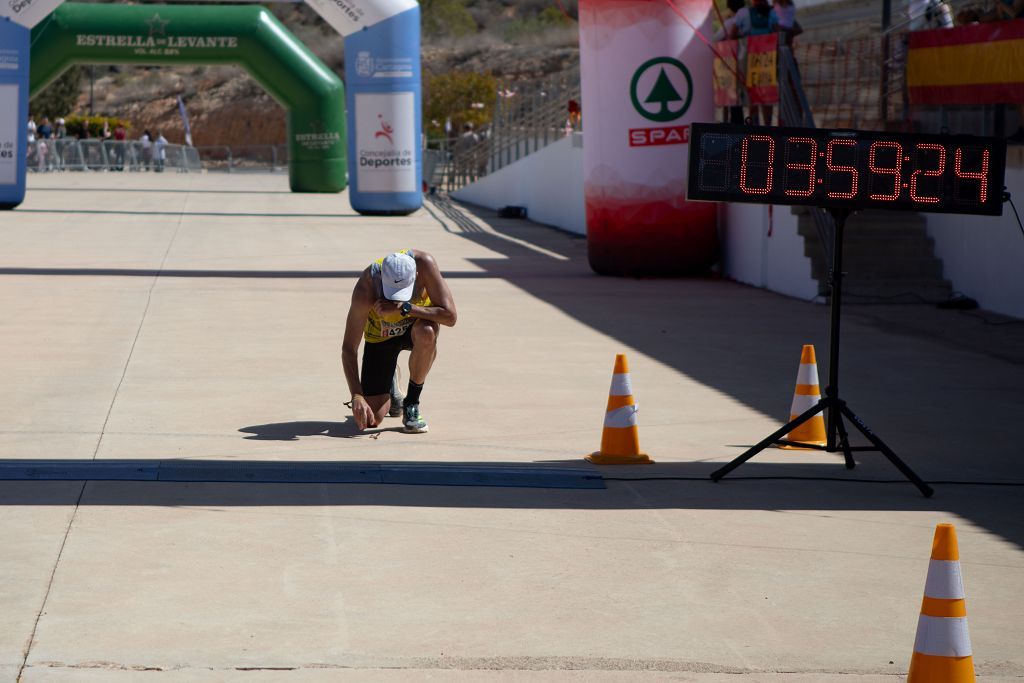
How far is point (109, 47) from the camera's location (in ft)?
109

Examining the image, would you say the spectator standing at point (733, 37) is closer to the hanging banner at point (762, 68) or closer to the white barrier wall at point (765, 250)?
the hanging banner at point (762, 68)

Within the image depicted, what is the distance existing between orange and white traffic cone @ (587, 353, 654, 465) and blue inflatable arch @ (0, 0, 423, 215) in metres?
21.8

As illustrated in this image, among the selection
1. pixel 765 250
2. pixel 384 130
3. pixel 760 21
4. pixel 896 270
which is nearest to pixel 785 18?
pixel 760 21

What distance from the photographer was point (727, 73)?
59.6 feet

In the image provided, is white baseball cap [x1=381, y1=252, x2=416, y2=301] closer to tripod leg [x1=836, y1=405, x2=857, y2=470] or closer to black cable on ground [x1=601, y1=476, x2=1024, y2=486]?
black cable on ground [x1=601, y1=476, x2=1024, y2=486]

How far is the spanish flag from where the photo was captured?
47.6 feet

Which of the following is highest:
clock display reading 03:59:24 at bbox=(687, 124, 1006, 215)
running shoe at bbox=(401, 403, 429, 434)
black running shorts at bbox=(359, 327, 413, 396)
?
clock display reading 03:59:24 at bbox=(687, 124, 1006, 215)

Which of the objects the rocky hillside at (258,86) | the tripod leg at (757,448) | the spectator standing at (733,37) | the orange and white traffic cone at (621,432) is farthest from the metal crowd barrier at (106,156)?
the tripod leg at (757,448)

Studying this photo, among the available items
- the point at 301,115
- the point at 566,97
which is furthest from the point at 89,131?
the point at 566,97

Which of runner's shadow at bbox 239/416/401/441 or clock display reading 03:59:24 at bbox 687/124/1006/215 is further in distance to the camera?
runner's shadow at bbox 239/416/401/441

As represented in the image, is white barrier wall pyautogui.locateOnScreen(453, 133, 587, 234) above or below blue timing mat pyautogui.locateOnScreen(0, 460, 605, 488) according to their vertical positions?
above

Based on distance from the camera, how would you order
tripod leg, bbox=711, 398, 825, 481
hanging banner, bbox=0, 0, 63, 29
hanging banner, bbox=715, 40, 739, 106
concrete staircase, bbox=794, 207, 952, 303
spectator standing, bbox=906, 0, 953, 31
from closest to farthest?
tripod leg, bbox=711, 398, 825, 481, concrete staircase, bbox=794, 207, 952, 303, spectator standing, bbox=906, 0, 953, 31, hanging banner, bbox=715, 40, 739, 106, hanging banner, bbox=0, 0, 63, 29

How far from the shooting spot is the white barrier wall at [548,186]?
91.1 feet

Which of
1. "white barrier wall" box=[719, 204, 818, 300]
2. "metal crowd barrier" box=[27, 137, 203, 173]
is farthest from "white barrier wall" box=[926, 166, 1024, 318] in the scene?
"metal crowd barrier" box=[27, 137, 203, 173]
